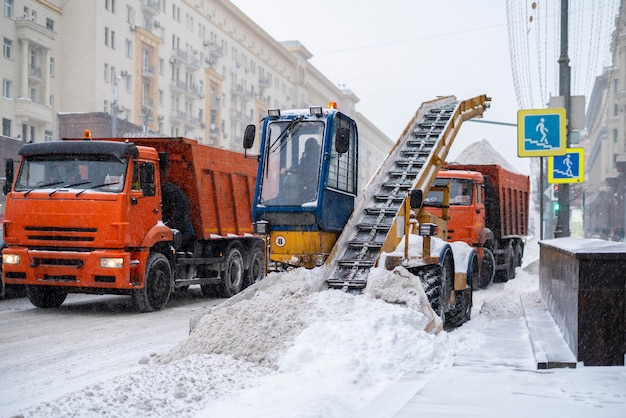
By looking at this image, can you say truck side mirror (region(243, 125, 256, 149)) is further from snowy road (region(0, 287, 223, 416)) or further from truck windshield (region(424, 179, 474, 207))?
truck windshield (region(424, 179, 474, 207))

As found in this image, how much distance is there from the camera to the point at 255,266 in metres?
17.4

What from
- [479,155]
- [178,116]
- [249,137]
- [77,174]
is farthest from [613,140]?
[249,137]

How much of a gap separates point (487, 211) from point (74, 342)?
43.6 ft

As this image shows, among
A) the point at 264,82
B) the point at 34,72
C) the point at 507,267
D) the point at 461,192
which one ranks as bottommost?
the point at 507,267

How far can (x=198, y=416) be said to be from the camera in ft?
19.0

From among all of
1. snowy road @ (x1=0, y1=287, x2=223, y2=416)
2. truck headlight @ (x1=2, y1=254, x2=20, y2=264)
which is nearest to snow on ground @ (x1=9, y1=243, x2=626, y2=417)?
snowy road @ (x1=0, y1=287, x2=223, y2=416)

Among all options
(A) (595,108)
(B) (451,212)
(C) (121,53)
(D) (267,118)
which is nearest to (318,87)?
(A) (595,108)

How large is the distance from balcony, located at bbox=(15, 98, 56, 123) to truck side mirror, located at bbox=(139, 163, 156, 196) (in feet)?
111

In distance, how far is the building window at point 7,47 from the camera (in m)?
42.7

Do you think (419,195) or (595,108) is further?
(595,108)

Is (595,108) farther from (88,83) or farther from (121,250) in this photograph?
(121,250)

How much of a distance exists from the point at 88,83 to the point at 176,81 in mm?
14923

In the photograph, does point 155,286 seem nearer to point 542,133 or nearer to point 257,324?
point 257,324

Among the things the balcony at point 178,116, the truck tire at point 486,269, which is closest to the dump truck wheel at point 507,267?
the truck tire at point 486,269
